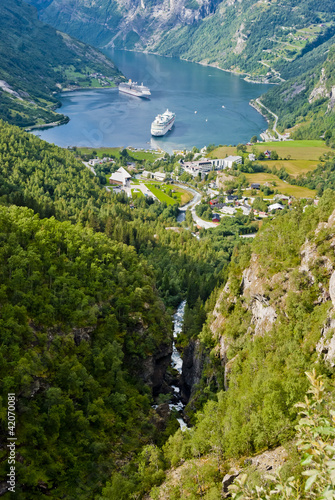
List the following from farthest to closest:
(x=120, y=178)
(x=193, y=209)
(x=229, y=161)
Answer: (x=229, y=161) < (x=120, y=178) < (x=193, y=209)

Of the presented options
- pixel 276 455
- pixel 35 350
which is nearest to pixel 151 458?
pixel 276 455

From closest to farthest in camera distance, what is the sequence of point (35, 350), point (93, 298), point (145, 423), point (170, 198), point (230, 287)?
point (35, 350) < point (145, 423) < point (93, 298) < point (230, 287) < point (170, 198)

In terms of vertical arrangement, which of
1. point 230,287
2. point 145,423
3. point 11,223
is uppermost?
point 11,223

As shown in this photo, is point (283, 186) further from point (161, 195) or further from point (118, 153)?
point (118, 153)

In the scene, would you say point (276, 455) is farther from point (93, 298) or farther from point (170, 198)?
point (170, 198)

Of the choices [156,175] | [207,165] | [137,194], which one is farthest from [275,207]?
[156,175]
